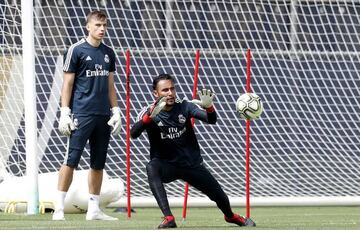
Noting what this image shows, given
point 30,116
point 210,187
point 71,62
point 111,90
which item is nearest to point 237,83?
point 30,116

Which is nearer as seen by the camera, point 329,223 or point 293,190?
point 329,223

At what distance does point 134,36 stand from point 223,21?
1044mm

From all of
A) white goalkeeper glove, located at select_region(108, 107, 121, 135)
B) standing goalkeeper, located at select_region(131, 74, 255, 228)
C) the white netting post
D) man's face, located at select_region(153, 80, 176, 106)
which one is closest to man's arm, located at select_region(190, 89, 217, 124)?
standing goalkeeper, located at select_region(131, 74, 255, 228)

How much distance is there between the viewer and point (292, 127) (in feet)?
40.3

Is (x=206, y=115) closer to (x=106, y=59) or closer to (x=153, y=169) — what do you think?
(x=153, y=169)

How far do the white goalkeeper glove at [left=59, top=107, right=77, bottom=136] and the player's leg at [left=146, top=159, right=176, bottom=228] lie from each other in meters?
0.88

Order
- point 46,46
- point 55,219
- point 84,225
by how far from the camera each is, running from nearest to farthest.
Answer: point 84,225 < point 55,219 < point 46,46

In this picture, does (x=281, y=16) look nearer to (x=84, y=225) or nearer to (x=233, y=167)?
(x=233, y=167)

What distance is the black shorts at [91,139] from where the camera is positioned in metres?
7.83

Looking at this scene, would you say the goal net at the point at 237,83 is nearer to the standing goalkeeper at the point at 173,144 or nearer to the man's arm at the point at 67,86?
the man's arm at the point at 67,86

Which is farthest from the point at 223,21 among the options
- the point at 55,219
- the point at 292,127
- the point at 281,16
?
the point at 55,219

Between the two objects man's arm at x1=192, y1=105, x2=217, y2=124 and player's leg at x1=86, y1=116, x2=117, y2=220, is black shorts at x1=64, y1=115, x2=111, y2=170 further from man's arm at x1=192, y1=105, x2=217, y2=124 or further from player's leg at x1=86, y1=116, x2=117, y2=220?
man's arm at x1=192, y1=105, x2=217, y2=124

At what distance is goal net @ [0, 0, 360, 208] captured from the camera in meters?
12.0

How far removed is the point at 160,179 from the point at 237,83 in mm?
5283
